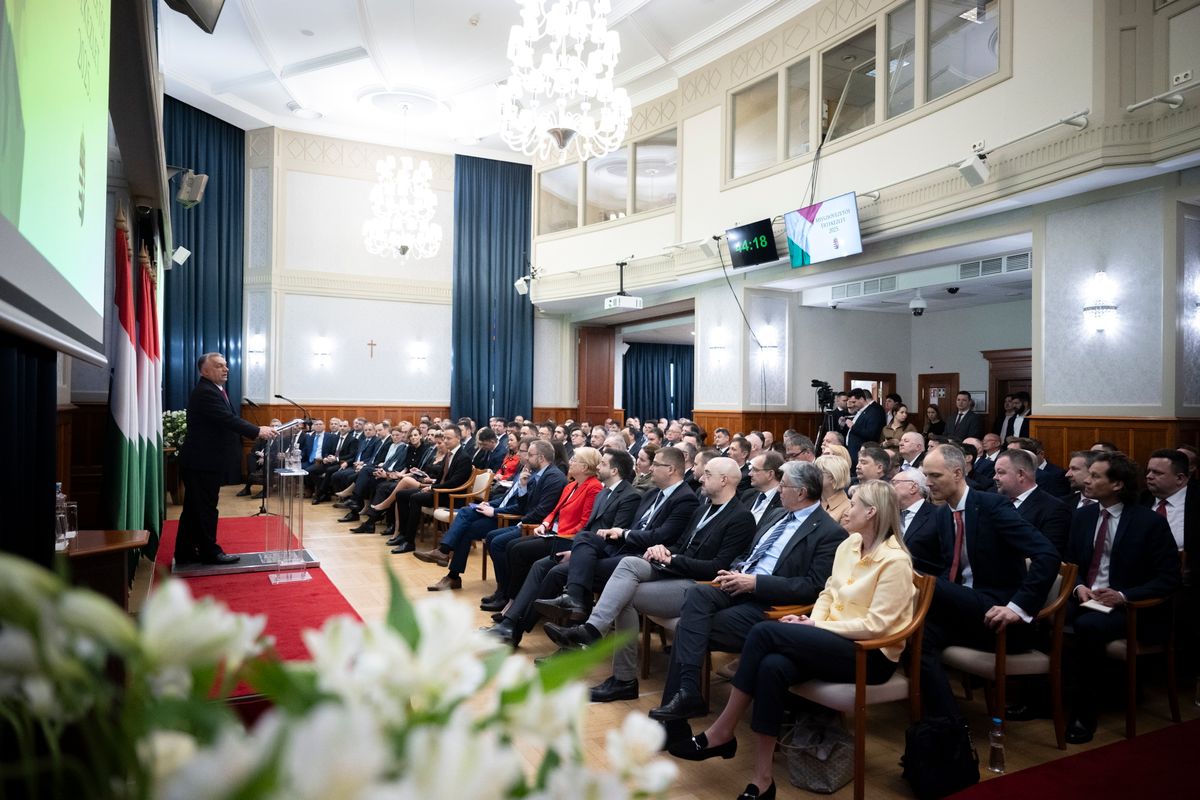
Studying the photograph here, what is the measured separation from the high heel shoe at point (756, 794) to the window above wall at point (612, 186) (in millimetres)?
9644

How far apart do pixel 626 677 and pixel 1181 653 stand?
286 centimetres

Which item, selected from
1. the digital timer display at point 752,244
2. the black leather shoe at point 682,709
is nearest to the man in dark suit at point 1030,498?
the black leather shoe at point 682,709

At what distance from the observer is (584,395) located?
1516 centimetres

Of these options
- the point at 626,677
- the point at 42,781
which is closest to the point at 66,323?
the point at 42,781

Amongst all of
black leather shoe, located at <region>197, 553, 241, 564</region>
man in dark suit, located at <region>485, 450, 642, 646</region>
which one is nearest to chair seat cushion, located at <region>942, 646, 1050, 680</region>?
man in dark suit, located at <region>485, 450, 642, 646</region>

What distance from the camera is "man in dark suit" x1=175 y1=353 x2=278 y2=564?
16.9 ft

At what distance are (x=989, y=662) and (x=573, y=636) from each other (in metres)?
1.86

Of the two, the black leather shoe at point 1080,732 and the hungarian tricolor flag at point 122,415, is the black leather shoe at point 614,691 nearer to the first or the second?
the black leather shoe at point 1080,732

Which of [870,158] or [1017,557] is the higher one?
[870,158]

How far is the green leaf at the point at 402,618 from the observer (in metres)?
0.53

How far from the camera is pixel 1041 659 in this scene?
3.13 m

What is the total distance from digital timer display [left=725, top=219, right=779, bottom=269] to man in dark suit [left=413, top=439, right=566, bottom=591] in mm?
4868

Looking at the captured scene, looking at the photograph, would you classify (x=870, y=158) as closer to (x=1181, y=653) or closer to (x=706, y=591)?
(x=1181, y=653)

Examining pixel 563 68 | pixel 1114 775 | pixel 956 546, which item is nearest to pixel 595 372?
pixel 563 68
